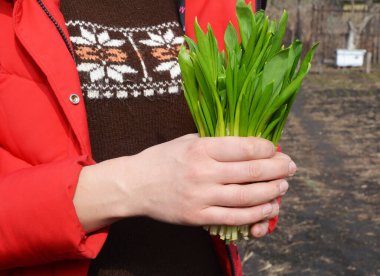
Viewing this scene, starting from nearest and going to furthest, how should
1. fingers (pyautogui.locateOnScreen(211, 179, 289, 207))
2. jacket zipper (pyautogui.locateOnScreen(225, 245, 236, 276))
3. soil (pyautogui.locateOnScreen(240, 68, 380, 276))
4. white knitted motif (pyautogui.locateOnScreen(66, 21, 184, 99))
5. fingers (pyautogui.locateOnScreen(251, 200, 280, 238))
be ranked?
1. fingers (pyautogui.locateOnScreen(211, 179, 289, 207))
2. fingers (pyautogui.locateOnScreen(251, 200, 280, 238))
3. white knitted motif (pyautogui.locateOnScreen(66, 21, 184, 99))
4. jacket zipper (pyautogui.locateOnScreen(225, 245, 236, 276))
5. soil (pyautogui.locateOnScreen(240, 68, 380, 276))

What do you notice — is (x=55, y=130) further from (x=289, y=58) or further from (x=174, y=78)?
(x=289, y=58)

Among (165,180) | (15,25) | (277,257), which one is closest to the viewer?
(165,180)

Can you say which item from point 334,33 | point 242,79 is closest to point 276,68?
point 242,79

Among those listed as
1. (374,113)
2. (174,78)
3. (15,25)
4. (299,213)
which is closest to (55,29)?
(15,25)

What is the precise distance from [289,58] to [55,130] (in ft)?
1.72

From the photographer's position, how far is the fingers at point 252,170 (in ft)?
3.80

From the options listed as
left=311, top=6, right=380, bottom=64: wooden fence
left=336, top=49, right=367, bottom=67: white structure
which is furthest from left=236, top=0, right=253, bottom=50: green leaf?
left=311, top=6, right=380, bottom=64: wooden fence

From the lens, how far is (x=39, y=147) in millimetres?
1278

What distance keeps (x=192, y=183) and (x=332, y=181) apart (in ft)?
17.3

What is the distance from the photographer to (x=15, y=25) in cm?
129

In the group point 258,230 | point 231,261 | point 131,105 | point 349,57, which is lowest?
point 349,57

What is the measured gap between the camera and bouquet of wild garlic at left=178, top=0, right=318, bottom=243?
1305 mm

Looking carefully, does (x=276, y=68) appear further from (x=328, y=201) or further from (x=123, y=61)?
(x=328, y=201)

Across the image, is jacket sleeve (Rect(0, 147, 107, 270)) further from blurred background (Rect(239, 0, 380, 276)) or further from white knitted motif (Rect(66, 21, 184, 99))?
blurred background (Rect(239, 0, 380, 276))
